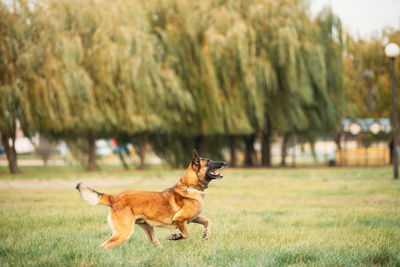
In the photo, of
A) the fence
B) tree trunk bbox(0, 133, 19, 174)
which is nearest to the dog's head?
tree trunk bbox(0, 133, 19, 174)

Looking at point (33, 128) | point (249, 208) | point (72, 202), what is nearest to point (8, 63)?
point (33, 128)

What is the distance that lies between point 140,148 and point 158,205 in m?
22.8

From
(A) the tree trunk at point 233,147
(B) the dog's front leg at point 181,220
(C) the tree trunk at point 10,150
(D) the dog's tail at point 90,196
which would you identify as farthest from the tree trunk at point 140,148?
(D) the dog's tail at point 90,196

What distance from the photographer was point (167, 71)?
84.4ft

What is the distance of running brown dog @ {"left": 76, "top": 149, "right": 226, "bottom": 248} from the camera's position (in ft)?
19.0

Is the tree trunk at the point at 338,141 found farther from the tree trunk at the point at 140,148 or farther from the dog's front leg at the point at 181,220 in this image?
the dog's front leg at the point at 181,220

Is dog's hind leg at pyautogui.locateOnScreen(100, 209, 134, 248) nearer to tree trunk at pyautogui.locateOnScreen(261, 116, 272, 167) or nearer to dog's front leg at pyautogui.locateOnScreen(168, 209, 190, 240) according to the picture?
dog's front leg at pyautogui.locateOnScreen(168, 209, 190, 240)

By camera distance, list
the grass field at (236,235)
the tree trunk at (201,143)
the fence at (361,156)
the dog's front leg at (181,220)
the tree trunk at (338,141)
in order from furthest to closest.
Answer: the tree trunk at (338,141) → the fence at (361,156) → the tree trunk at (201,143) → the dog's front leg at (181,220) → the grass field at (236,235)

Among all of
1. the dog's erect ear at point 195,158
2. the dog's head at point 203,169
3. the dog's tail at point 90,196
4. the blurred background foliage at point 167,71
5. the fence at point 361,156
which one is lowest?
the fence at point 361,156

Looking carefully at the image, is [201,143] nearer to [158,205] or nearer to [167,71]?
[167,71]

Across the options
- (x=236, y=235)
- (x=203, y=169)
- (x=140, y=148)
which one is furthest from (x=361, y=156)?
(x=203, y=169)

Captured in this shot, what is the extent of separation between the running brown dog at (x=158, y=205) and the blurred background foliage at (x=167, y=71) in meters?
18.4

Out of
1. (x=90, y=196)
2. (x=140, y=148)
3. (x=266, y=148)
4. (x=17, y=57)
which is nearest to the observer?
(x=90, y=196)

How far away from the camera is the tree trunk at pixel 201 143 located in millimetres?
29513
